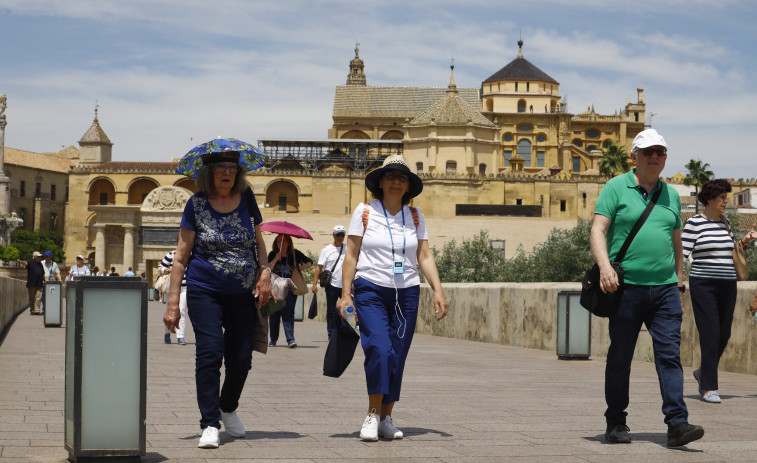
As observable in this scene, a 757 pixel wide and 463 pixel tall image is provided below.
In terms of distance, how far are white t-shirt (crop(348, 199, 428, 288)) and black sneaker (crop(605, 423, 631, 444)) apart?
1461 mm

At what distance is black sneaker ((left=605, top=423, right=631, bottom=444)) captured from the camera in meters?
6.19

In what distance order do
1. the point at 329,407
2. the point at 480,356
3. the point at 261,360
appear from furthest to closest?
the point at 480,356 → the point at 261,360 → the point at 329,407

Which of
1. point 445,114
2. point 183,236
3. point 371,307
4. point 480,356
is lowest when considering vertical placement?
point 480,356

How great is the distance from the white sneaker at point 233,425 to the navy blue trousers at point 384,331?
798mm

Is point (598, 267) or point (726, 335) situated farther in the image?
point (726, 335)

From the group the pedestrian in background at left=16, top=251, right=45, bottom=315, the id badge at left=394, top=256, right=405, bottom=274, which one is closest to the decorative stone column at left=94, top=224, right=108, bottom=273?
the pedestrian in background at left=16, top=251, right=45, bottom=315

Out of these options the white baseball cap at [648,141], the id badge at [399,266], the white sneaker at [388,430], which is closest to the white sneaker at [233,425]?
the white sneaker at [388,430]

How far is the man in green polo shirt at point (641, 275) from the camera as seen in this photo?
6.25 m

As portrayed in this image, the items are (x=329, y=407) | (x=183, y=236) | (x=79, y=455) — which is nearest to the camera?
(x=79, y=455)

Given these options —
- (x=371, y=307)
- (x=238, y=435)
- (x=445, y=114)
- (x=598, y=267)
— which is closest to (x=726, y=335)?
(x=598, y=267)

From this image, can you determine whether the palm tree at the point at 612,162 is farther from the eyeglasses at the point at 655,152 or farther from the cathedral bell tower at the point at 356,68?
the eyeglasses at the point at 655,152

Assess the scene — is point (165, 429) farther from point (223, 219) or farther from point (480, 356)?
point (480, 356)

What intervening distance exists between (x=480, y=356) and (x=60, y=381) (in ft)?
19.3

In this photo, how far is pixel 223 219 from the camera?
6289 mm
